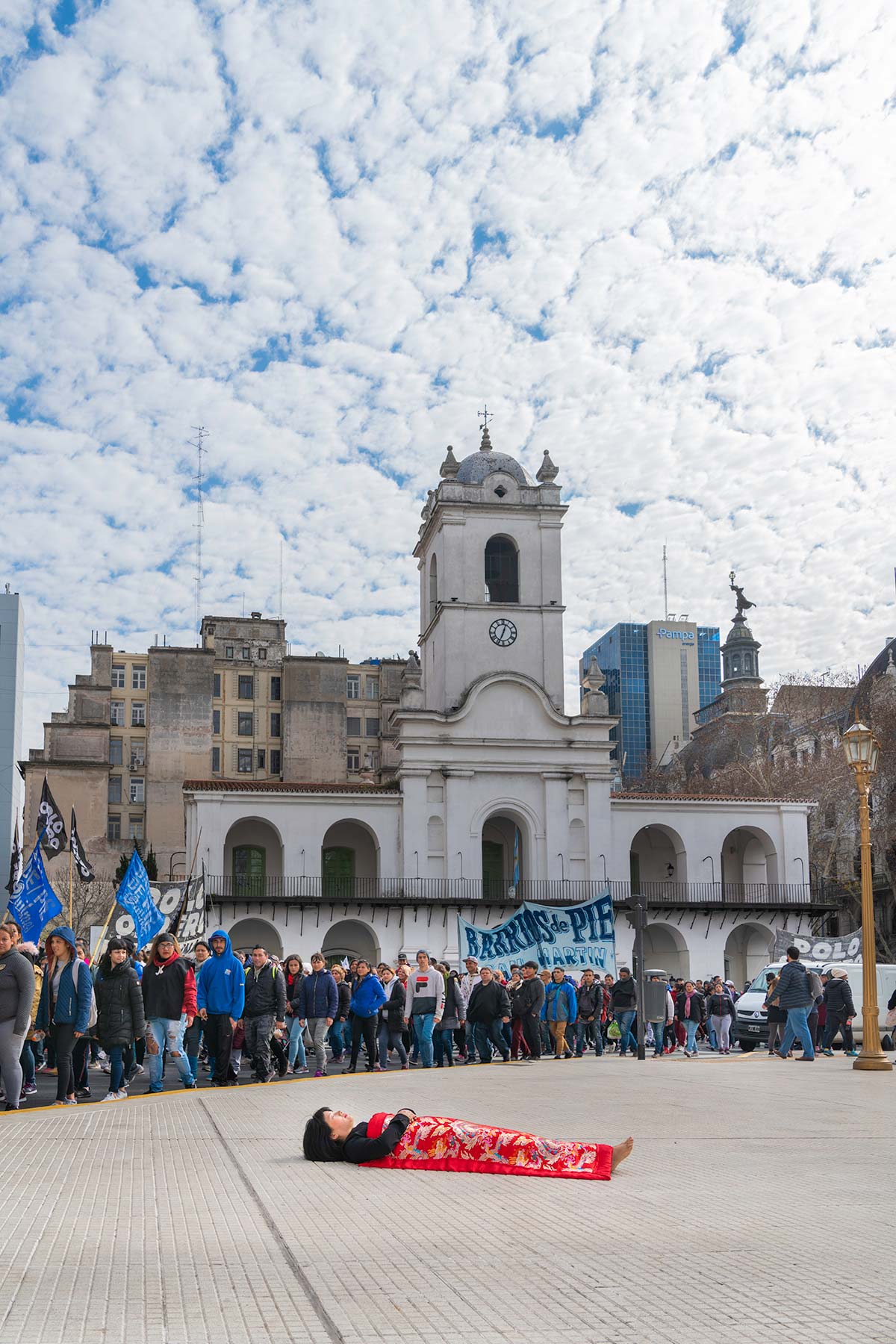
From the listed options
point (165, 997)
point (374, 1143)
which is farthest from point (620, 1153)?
point (165, 997)

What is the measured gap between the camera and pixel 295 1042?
19078mm

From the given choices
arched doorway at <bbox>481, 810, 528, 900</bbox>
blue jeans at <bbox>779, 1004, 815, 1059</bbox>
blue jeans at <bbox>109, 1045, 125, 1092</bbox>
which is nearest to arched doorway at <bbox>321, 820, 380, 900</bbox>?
arched doorway at <bbox>481, 810, 528, 900</bbox>

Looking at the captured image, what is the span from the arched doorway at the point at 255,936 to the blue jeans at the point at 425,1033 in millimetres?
24642

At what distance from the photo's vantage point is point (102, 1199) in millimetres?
7426

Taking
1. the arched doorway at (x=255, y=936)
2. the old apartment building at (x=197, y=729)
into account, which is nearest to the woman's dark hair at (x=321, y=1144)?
the arched doorway at (x=255, y=936)

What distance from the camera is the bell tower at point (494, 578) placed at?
47688 millimetres

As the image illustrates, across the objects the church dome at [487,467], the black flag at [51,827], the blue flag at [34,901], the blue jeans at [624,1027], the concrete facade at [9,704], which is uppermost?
the church dome at [487,467]

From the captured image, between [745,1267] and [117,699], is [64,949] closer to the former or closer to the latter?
[745,1267]

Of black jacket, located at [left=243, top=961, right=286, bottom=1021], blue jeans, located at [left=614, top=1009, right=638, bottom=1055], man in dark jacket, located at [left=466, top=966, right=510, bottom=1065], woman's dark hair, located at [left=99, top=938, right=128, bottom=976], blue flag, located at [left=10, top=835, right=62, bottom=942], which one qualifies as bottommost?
blue jeans, located at [left=614, top=1009, right=638, bottom=1055]

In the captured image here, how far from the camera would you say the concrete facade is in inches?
2179

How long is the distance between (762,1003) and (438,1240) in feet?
76.1

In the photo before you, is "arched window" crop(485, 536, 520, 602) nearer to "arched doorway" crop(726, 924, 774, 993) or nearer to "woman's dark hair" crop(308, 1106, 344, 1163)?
"arched doorway" crop(726, 924, 774, 993)

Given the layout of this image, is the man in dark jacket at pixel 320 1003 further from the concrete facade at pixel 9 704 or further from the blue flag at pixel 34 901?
the concrete facade at pixel 9 704

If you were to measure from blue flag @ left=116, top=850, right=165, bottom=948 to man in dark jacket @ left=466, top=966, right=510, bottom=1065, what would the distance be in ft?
19.7
